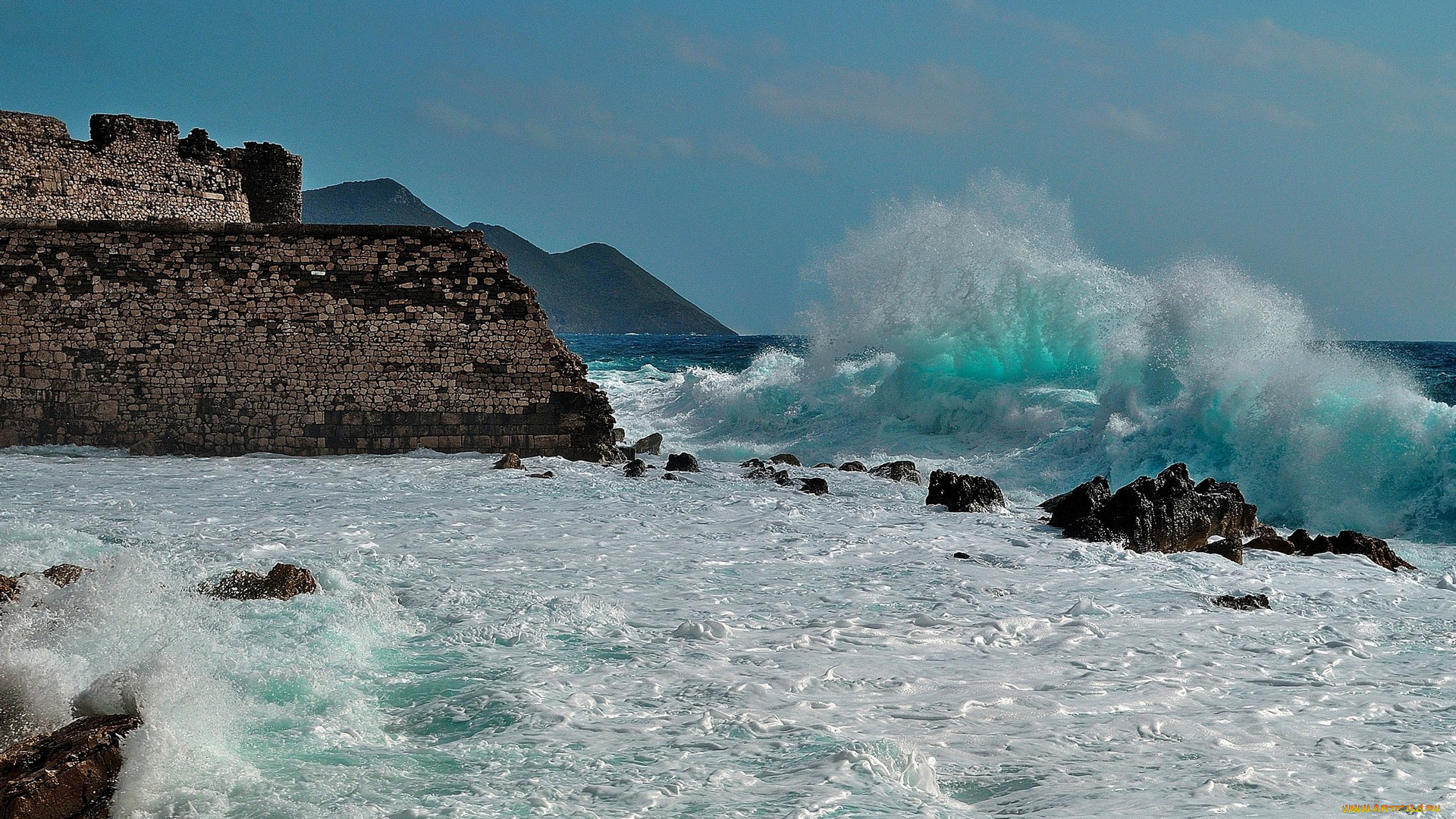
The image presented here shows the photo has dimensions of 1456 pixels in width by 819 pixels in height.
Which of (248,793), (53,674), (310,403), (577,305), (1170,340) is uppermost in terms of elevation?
(577,305)

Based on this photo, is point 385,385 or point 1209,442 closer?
point 385,385

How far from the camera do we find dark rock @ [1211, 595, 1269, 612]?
7398 millimetres

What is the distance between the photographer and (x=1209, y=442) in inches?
627

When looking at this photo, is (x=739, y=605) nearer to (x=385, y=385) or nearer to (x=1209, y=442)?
(x=385, y=385)

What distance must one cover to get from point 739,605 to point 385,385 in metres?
8.97

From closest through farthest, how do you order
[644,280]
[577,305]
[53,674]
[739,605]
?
[53,674] < [739,605] < [577,305] < [644,280]

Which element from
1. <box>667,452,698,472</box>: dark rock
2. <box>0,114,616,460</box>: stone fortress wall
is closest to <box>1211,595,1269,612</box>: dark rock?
<box>667,452,698,472</box>: dark rock

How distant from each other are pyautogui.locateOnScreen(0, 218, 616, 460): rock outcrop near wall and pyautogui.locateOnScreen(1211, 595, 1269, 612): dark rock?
9678mm

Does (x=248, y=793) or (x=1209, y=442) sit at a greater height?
(x=1209, y=442)

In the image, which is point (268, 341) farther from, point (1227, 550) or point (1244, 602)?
point (1244, 602)

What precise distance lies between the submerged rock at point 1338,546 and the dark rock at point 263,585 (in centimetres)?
866

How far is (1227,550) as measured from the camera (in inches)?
378

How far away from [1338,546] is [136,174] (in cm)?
1728

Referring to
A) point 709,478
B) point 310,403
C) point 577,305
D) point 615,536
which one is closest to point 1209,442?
point 709,478
